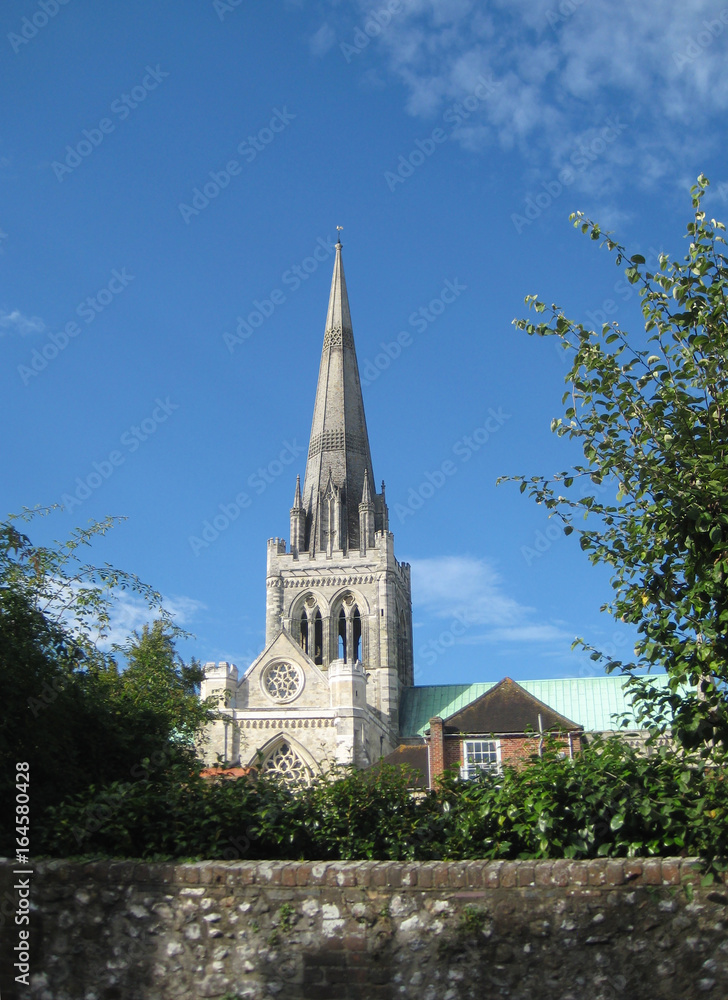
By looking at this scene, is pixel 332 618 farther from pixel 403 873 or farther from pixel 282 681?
pixel 403 873

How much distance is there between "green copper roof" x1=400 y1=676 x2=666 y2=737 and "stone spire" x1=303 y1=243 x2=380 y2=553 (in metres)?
11.1

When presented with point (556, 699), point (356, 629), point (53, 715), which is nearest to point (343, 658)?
point (356, 629)

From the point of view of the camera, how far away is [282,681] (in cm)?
4903

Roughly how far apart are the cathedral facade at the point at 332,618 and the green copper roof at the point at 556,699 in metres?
1.13

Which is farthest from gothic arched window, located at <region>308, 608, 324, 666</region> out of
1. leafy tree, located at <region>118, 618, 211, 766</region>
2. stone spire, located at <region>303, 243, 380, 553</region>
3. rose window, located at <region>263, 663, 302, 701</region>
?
leafy tree, located at <region>118, 618, 211, 766</region>

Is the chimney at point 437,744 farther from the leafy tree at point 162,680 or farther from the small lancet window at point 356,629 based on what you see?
the small lancet window at point 356,629

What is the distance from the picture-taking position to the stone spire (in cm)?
6378

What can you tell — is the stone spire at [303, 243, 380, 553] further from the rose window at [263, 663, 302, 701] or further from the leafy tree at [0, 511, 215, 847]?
the leafy tree at [0, 511, 215, 847]

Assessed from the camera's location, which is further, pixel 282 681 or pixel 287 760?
pixel 282 681

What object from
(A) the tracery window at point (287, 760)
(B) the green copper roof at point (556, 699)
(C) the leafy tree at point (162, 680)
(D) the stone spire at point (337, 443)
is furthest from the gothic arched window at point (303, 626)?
(C) the leafy tree at point (162, 680)

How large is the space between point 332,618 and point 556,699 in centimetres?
1524

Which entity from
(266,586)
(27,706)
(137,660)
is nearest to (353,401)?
(266,586)

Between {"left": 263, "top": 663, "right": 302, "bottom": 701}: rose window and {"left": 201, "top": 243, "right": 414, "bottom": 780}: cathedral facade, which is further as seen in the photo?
{"left": 263, "top": 663, "right": 302, "bottom": 701}: rose window

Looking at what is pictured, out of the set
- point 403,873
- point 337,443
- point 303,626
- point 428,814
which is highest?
point 337,443
